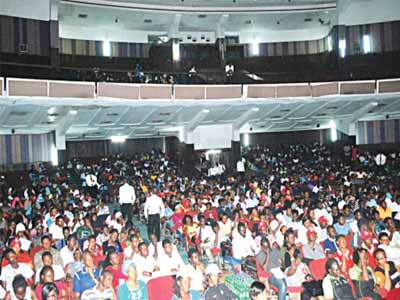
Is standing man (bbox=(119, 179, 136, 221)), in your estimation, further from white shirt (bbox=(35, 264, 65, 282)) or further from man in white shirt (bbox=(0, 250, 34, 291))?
man in white shirt (bbox=(0, 250, 34, 291))

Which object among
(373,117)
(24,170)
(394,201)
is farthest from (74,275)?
(373,117)

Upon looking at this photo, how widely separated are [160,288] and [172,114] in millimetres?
14439

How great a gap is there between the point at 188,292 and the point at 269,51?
22.0m

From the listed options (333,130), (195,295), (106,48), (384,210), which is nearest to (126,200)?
(195,295)

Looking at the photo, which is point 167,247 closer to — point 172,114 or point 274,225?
point 274,225

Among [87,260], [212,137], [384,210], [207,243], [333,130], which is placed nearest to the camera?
[87,260]

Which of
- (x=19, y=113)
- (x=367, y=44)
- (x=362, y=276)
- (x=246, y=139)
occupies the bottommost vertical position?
(x=362, y=276)

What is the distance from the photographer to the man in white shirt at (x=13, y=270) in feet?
22.6

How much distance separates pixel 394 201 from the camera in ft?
37.6

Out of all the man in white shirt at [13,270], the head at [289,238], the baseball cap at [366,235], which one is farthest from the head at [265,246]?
the man in white shirt at [13,270]

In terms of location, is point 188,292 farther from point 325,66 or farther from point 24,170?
point 325,66

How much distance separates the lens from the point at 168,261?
7.36 m

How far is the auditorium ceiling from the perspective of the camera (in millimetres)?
17753

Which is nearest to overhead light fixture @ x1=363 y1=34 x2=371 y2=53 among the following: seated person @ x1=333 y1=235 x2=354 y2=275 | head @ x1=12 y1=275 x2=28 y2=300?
seated person @ x1=333 y1=235 x2=354 y2=275
